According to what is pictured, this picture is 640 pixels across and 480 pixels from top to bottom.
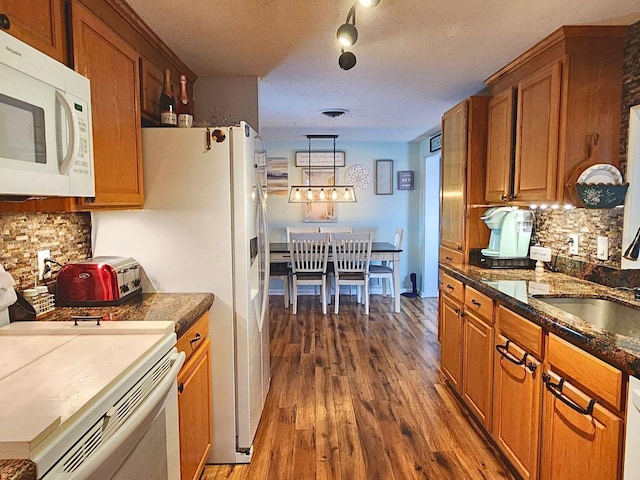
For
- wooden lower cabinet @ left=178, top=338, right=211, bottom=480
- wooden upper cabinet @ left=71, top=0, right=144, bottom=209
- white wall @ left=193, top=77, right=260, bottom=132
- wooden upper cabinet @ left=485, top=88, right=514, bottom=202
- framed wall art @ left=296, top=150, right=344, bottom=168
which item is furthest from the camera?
framed wall art @ left=296, top=150, right=344, bottom=168

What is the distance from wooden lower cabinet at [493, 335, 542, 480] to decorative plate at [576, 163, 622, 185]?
0.88 meters

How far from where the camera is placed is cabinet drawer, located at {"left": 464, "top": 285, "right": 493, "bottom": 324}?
219cm

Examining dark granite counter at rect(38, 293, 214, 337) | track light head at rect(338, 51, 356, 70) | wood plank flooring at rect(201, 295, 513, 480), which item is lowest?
wood plank flooring at rect(201, 295, 513, 480)

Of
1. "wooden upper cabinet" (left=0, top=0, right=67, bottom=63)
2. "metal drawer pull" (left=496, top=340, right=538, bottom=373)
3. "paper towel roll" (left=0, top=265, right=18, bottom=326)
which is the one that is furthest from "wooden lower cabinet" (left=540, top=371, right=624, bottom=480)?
"wooden upper cabinet" (left=0, top=0, right=67, bottom=63)

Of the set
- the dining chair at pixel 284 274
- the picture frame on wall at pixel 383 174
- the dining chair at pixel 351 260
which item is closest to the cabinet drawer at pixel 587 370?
the dining chair at pixel 351 260

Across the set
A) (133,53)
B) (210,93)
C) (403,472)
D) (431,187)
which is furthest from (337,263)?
(133,53)

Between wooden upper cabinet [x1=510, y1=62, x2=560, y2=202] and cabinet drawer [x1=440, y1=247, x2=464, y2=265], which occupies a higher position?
wooden upper cabinet [x1=510, y1=62, x2=560, y2=202]

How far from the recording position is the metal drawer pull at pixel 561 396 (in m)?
1.39

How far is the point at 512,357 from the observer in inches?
76.0

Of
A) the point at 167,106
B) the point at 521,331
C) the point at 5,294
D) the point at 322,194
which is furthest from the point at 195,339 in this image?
the point at 322,194

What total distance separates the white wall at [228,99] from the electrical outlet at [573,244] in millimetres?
2088

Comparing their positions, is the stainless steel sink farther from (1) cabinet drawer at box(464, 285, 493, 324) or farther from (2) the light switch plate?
(2) the light switch plate

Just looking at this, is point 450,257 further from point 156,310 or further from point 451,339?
point 156,310

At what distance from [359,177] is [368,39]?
3.99m
